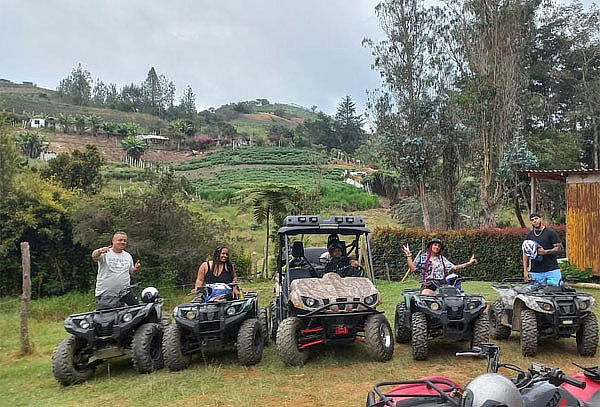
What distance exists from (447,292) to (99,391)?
13.6 ft

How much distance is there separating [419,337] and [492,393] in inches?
168

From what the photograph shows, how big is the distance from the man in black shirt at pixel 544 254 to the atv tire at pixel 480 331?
3.62 ft

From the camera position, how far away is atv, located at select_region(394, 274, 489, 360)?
21.0 feet

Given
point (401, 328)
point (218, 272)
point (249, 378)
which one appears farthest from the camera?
point (401, 328)

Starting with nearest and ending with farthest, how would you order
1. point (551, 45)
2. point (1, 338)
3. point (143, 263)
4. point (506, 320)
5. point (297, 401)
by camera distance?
point (297, 401)
point (506, 320)
point (1, 338)
point (143, 263)
point (551, 45)

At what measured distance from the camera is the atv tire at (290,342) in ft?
20.5

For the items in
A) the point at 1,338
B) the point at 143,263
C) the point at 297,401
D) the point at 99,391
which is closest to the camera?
the point at 297,401

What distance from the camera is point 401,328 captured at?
7371mm

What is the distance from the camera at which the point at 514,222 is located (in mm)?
25453

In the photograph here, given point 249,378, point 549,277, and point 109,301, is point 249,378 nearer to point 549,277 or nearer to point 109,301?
point 109,301

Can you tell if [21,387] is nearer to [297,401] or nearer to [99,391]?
[99,391]

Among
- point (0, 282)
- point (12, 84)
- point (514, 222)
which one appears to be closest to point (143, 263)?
point (0, 282)

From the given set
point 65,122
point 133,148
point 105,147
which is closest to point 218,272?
point 133,148

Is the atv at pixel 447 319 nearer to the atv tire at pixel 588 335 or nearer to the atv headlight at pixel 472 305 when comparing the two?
the atv headlight at pixel 472 305
